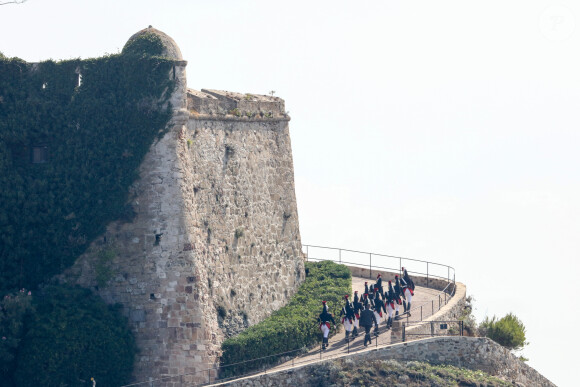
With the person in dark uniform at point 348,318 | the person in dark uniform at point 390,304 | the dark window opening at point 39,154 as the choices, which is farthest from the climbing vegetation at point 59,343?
the person in dark uniform at point 390,304

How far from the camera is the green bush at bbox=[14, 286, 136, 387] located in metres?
37.3

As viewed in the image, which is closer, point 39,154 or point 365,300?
point 39,154

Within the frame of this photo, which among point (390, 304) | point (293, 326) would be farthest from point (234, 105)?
point (390, 304)

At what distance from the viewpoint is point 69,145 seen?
132 feet

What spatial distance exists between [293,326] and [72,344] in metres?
8.93

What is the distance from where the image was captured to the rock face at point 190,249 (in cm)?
3941

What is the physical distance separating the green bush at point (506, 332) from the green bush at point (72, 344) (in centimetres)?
1681

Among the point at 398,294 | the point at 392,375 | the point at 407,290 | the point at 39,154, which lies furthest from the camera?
the point at 407,290

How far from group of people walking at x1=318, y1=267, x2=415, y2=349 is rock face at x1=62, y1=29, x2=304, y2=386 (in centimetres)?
286

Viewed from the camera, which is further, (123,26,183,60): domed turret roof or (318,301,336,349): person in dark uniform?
(318,301,336,349): person in dark uniform

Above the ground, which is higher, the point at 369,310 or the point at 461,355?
the point at 369,310

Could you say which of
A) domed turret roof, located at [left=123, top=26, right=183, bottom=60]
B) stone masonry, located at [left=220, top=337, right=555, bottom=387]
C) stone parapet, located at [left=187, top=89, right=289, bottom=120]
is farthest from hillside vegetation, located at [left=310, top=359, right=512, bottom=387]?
domed turret roof, located at [left=123, top=26, right=183, bottom=60]

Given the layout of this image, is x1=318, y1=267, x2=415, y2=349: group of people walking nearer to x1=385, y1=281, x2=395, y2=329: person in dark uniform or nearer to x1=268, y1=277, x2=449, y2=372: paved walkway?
x1=385, y1=281, x2=395, y2=329: person in dark uniform

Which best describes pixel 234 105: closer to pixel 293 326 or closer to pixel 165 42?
pixel 165 42
